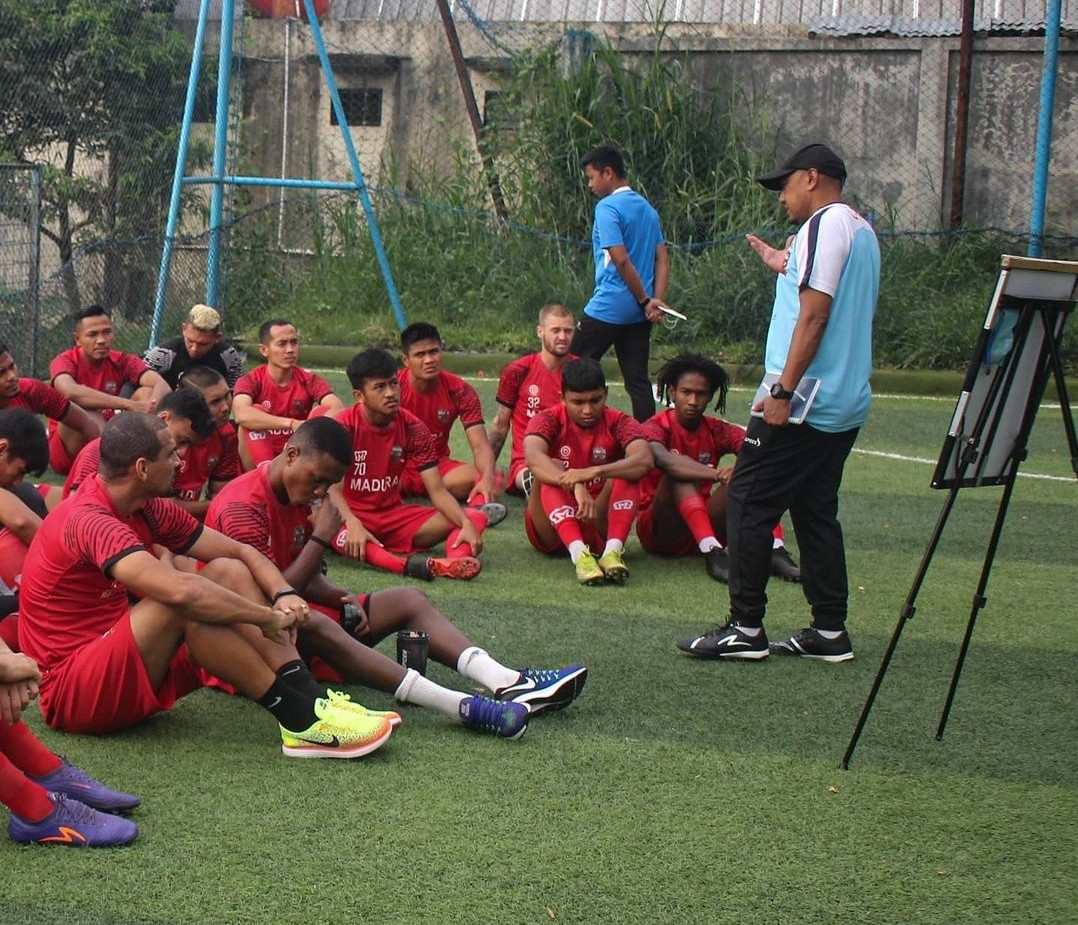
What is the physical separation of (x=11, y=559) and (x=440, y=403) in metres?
3.14

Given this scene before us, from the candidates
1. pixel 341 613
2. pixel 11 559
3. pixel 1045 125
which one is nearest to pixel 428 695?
pixel 341 613

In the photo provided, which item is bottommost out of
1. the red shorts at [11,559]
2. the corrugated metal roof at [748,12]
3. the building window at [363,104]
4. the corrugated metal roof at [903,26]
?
the red shorts at [11,559]

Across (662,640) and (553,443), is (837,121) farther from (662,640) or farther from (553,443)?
(662,640)

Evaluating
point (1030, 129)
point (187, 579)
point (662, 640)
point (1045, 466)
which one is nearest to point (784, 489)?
point (662, 640)

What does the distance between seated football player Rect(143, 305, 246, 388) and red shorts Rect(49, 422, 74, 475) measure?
0.80m

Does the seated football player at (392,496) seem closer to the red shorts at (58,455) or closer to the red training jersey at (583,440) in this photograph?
the red training jersey at (583,440)

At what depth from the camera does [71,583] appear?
4.77m

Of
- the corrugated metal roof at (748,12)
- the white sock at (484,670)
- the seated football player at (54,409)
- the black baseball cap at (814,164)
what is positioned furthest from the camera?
the corrugated metal roof at (748,12)

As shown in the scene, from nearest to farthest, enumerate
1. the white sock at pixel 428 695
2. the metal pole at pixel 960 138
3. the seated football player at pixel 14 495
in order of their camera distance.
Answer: the white sock at pixel 428 695
the seated football player at pixel 14 495
the metal pole at pixel 960 138

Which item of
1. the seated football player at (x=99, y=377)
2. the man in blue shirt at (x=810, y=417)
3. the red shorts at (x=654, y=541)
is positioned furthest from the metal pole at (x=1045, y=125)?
the seated football player at (x=99, y=377)

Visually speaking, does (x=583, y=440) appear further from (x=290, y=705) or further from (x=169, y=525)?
(x=290, y=705)

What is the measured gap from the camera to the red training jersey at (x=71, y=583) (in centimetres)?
464

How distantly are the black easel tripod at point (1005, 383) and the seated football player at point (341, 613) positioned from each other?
1141 mm

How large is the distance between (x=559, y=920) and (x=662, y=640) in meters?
2.70
